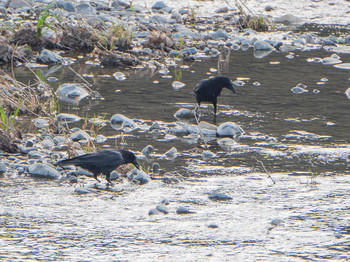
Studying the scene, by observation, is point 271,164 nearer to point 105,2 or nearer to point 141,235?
point 141,235

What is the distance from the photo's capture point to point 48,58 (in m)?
11.0

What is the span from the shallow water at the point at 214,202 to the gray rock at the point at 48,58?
223cm

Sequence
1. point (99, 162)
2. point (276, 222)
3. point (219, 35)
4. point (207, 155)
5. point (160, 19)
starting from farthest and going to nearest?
point (160, 19), point (219, 35), point (207, 155), point (99, 162), point (276, 222)

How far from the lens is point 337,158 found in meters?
6.85

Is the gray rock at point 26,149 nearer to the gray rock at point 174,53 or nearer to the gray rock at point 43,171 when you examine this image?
the gray rock at point 43,171

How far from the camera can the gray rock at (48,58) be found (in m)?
11.0

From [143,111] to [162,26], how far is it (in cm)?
413

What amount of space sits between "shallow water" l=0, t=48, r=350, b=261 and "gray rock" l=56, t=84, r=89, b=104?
0.32 meters

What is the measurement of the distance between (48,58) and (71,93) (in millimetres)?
2022

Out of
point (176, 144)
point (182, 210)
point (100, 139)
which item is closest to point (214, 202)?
point (182, 210)

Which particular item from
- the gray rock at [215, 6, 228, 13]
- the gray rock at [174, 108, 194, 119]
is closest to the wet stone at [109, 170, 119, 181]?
the gray rock at [174, 108, 194, 119]

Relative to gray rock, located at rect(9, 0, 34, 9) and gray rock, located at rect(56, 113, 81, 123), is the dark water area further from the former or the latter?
gray rock, located at rect(9, 0, 34, 9)

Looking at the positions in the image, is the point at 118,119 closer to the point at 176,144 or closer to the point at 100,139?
the point at 100,139

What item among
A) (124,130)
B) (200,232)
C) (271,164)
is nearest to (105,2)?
(124,130)
